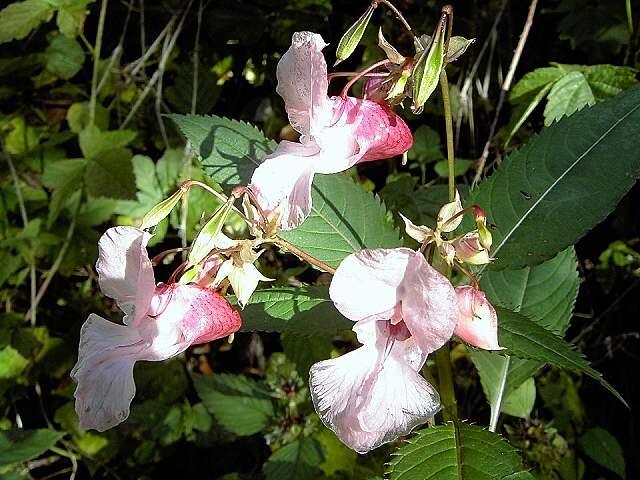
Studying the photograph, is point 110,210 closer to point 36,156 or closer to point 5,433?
point 36,156

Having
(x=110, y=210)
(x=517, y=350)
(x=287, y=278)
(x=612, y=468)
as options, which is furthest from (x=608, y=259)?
(x=110, y=210)

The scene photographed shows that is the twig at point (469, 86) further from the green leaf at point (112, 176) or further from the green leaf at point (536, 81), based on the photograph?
the green leaf at point (112, 176)

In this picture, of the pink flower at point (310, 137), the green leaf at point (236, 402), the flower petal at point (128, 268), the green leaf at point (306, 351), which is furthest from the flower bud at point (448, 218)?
the green leaf at point (236, 402)

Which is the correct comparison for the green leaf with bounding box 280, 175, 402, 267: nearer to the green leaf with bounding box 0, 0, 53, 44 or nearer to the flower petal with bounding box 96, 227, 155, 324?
the flower petal with bounding box 96, 227, 155, 324

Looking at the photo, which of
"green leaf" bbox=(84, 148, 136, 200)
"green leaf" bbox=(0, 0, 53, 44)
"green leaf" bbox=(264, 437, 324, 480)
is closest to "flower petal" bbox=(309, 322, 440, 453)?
"green leaf" bbox=(264, 437, 324, 480)

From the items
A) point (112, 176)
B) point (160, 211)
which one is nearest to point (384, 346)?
point (160, 211)

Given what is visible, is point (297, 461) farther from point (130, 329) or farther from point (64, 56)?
point (64, 56)
